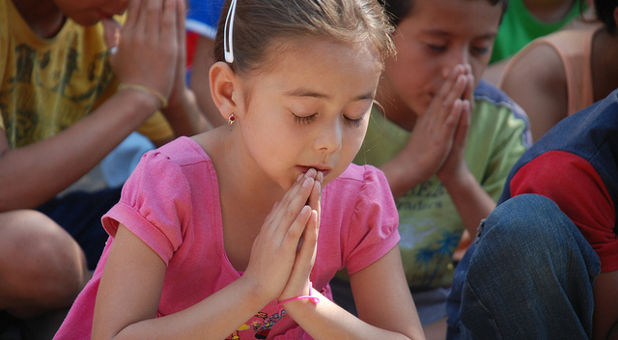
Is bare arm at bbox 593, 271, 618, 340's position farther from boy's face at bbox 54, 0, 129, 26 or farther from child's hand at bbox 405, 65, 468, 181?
boy's face at bbox 54, 0, 129, 26

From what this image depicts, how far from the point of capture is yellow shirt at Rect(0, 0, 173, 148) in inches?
92.6

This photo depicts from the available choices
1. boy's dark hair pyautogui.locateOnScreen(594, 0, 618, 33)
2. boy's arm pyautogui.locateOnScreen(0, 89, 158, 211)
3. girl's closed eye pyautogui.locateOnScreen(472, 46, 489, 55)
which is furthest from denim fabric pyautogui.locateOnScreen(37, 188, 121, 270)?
boy's dark hair pyautogui.locateOnScreen(594, 0, 618, 33)

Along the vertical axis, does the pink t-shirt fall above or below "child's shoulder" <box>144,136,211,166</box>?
below

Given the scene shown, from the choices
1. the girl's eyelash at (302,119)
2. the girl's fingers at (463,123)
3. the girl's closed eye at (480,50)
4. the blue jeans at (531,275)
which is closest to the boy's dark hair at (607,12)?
the girl's closed eye at (480,50)

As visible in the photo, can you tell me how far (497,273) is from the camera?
1.69m

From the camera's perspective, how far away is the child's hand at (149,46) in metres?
2.44

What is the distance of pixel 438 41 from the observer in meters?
2.36

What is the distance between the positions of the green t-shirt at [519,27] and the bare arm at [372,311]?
2.36 m

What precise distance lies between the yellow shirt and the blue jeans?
1.45 m

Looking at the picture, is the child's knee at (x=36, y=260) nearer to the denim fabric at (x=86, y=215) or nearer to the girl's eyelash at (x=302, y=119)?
the denim fabric at (x=86, y=215)

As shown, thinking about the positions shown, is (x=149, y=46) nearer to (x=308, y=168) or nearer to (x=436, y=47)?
(x=436, y=47)

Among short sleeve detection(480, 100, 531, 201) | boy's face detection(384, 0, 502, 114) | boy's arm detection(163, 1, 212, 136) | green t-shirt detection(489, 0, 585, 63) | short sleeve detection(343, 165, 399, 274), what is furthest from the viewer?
green t-shirt detection(489, 0, 585, 63)

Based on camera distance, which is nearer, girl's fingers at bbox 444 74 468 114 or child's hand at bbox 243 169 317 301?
child's hand at bbox 243 169 317 301

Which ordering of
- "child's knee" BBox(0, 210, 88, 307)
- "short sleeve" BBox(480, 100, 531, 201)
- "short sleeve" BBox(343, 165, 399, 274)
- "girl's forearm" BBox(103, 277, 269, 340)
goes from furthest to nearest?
"short sleeve" BBox(480, 100, 531, 201) < "child's knee" BBox(0, 210, 88, 307) < "short sleeve" BBox(343, 165, 399, 274) < "girl's forearm" BBox(103, 277, 269, 340)
